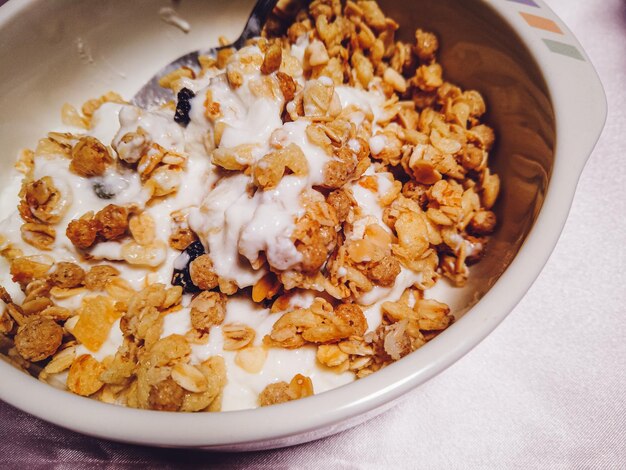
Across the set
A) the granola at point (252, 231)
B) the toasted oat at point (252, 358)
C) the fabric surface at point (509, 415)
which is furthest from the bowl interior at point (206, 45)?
the toasted oat at point (252, 358)

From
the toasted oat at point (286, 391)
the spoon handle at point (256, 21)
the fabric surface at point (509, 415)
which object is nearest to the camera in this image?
the toasted oat at point (286, 391)

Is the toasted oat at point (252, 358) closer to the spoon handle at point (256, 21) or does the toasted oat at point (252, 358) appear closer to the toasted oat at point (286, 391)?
the toasted oat at point (286, 391)

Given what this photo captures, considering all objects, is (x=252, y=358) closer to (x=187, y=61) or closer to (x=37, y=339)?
(x=37, y=339)

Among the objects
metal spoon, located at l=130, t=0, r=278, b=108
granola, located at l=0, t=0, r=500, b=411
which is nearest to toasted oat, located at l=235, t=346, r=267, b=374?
granola, located at l=0, t=0, r=500, b=411

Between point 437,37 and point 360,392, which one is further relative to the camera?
point 437,37

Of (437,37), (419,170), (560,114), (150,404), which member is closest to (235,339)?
(150,404)

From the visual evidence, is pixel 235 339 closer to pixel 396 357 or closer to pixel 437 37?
pixel 396 357

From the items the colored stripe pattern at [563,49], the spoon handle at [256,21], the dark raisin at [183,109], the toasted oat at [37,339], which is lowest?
the toasted oat at [37,339]
